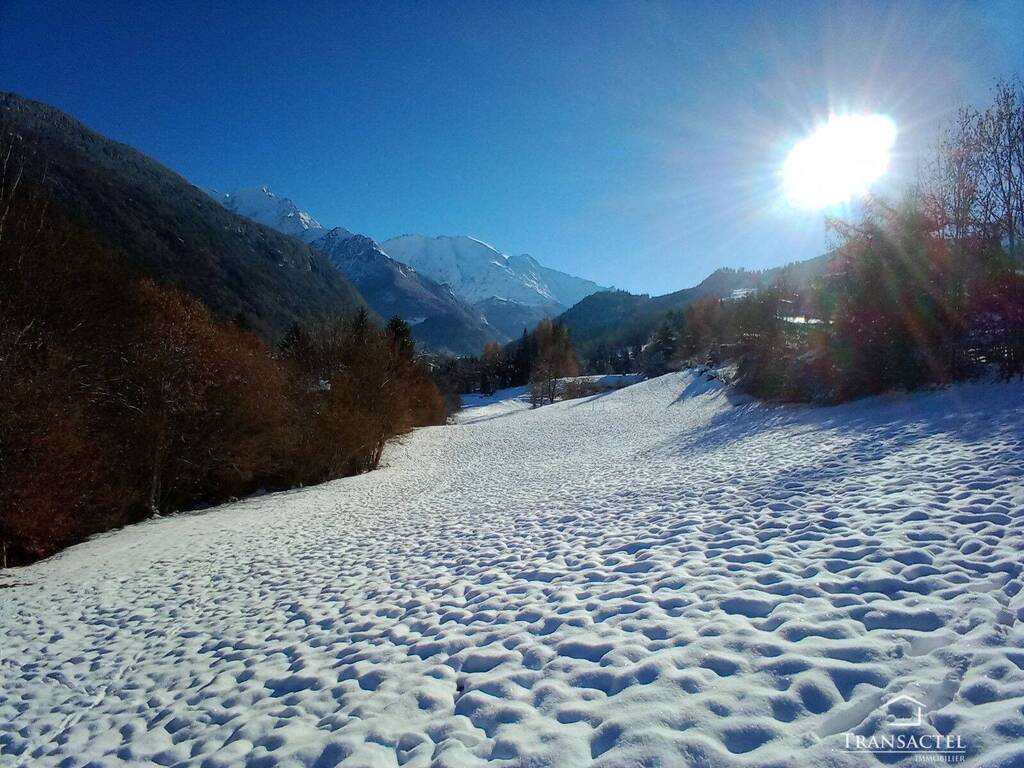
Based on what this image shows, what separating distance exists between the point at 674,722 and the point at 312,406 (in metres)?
23.0

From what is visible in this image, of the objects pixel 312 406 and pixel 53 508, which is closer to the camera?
pixel 53 508

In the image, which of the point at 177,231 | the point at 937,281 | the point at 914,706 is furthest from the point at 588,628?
the point at 177,231

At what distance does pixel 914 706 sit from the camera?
2.88 metres

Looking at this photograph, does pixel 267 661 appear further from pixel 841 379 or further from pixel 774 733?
pixel 841 379

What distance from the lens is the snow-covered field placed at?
3135mm

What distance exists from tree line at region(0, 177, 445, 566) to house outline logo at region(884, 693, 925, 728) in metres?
16.5

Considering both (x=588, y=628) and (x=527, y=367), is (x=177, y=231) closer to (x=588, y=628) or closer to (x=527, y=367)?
(x=527, y=367)

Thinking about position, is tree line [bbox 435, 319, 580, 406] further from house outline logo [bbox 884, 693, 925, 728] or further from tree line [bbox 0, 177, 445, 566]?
house outline logo [bbox 884, 693, 925, 728]

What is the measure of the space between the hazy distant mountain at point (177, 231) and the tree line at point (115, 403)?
6732cm

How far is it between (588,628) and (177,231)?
14928cm

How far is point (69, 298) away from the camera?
15844 millimetres

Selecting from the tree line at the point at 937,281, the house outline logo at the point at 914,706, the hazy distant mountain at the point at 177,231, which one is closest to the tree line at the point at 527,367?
the hazy distant mountain at the point at 177,231

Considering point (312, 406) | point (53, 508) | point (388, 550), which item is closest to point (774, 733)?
point (388, 550)

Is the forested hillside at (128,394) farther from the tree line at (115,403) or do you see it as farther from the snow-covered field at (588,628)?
the snow-covered field at (588,628)
